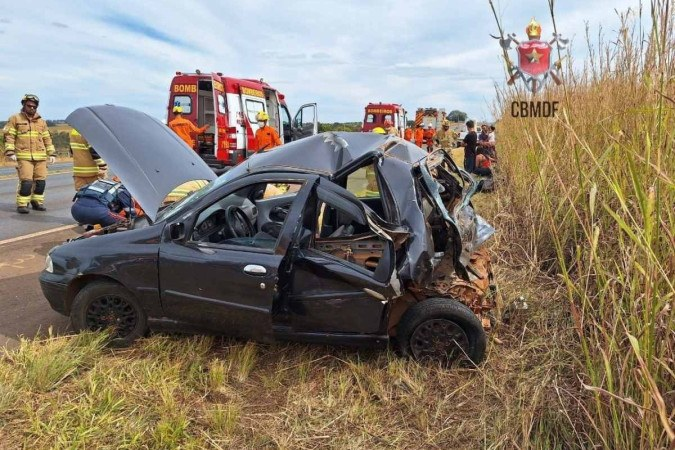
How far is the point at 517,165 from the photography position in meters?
5.96

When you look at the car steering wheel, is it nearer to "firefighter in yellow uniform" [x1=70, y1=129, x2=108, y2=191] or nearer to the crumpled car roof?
the crumpled car roof

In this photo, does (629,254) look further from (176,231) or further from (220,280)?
(176,231)

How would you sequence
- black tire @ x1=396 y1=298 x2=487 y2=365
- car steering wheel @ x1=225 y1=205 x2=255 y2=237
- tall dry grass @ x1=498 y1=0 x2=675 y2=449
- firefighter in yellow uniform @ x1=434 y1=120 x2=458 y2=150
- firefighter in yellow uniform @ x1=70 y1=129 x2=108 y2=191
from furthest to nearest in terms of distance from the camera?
1. firefighter in yellow uniform @ x1=434 y1=120 x2=458 y2=150
2. firefighter in yellow uniform @ x1=70 y1=129 x2=108 y2=191
3. car steering wheel @ x1=225 y1=205 x2=255 y2=237
4. black tire @ x1=396 y1=298 x2=487 y2=365
5. tall dry grass @ x1=498 y1=0 x2=675 y2=449

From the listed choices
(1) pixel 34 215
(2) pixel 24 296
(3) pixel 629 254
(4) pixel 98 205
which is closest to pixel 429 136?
(1) pixel 34 215

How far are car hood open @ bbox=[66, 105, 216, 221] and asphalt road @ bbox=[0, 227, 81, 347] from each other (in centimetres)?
126

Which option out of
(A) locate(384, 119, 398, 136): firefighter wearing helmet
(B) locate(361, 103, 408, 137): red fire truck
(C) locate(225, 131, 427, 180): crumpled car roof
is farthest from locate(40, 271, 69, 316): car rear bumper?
(B) locate(361, 103, 408, 137): red fire truck

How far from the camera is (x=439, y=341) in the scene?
10.5 ft

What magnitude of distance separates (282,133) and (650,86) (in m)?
12.1

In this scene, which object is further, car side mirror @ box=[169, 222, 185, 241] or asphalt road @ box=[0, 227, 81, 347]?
asphalt road @ box=[0, 227, 81, 347]

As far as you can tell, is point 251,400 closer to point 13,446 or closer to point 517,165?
point 13,446

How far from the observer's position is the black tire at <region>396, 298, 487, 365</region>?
10.3ft

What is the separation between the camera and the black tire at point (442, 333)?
315 centimetres

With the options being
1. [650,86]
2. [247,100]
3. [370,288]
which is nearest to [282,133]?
[247,100]

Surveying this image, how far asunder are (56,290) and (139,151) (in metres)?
1.30
